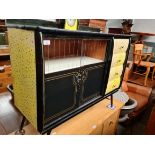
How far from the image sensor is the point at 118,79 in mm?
1616

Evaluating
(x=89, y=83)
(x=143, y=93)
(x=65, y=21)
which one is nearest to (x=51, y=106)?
(x=89, y=83)

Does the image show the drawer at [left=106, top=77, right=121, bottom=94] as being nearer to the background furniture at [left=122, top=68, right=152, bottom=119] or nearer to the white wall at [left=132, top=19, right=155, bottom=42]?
the background furniture at [left=122, top=68, right=152, bottom=119]

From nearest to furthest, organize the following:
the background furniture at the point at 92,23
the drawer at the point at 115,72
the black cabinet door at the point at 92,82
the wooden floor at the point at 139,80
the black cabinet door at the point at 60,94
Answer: the black cabinet door at the point at 60,94 < the black cabinet door at the point at 92,82 < the drawer at the point at 115,72 < the wooden floor at the point at 139,80 < the background furniture at the point at 92,23

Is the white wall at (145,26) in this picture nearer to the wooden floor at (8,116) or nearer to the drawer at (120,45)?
the drawer at (120,45)

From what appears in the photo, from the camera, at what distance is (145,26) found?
16.1 feet

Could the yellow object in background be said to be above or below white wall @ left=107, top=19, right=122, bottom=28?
below

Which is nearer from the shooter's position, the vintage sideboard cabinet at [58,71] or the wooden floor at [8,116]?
the vintage sideboard cabinet at [58,71]

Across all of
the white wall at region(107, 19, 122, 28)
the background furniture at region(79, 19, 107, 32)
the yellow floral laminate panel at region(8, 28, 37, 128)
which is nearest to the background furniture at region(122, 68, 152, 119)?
the background furniture at region(79, 19, 107, 32)

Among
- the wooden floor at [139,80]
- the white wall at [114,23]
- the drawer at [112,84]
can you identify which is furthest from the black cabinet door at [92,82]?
the white wall at [114,23]

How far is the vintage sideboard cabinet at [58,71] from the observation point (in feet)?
2.72

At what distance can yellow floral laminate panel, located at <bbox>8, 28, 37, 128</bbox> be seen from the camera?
0.83m

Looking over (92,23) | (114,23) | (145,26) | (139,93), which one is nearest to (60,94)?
(139,93)

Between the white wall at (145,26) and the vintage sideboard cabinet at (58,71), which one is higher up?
the white wall at (145,26)

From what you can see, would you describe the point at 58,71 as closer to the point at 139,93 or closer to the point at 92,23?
the point at 139,93
